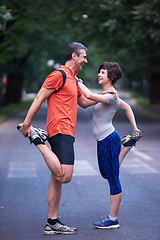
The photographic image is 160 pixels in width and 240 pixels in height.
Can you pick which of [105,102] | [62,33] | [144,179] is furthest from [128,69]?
[105,102]

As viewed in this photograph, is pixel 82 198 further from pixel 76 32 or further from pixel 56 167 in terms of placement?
pixel 76 32

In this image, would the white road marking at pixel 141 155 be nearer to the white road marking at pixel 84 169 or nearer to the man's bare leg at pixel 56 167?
the white road marking at pixel 84 169

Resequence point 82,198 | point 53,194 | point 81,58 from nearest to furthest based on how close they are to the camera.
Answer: point 81,58
point 53,194
point 82,198

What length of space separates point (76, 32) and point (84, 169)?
23.0 metres

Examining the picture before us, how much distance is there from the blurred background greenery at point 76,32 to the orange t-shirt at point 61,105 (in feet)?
32.4

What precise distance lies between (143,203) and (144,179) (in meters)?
2.12

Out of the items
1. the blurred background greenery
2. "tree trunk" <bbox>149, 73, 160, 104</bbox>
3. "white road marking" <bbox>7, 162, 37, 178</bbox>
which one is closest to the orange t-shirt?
"white road marking" <bbox>7, 162, 37, 178</bbox>

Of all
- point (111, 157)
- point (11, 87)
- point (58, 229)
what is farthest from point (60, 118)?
point (11, 87)

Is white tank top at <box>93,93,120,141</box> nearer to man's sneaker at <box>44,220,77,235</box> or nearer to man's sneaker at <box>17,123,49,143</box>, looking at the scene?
man's sneaker at <box>17,123,49,143</box>

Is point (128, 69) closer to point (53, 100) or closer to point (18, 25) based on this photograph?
point (18, 25)

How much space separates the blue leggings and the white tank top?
0.20 ft

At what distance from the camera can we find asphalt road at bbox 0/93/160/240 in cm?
575

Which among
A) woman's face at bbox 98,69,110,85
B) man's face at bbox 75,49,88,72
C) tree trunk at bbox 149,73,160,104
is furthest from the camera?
tree trunk at bbox 149,73,160,104

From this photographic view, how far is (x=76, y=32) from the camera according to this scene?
32.7 meters
